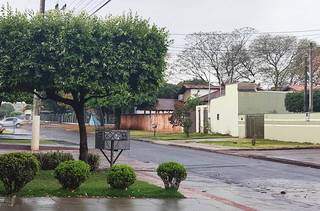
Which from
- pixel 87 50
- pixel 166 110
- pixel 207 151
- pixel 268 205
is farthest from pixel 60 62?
pixel 166 110

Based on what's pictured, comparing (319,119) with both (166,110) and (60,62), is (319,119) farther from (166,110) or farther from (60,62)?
(166,110)

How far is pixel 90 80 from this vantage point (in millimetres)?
14883

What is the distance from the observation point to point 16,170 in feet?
36.4

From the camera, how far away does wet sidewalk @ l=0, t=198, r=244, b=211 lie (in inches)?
394

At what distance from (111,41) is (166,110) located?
199 feet

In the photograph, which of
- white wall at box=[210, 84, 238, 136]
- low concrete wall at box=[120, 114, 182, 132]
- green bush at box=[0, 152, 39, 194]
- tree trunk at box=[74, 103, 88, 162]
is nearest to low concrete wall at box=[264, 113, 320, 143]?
white wall at box=[210, 84, 238, 136]

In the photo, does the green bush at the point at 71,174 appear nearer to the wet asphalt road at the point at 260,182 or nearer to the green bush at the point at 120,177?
the green bush at the point at 120,177

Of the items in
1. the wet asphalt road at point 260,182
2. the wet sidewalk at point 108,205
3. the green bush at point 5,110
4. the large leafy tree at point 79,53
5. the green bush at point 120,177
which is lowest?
the wet asphalt road at point 260,182

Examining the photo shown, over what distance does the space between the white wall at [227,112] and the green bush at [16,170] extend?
39.7 m

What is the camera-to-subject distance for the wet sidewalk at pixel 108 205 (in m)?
10.00

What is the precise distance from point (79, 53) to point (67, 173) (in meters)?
4.04

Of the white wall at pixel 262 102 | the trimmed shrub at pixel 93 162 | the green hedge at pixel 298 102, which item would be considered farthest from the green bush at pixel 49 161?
the white wall at pixel 262 102

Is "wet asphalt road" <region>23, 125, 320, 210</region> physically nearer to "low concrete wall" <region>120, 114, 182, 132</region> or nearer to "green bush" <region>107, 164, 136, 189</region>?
"green bush" <region>107, 164, 136, 189</region>

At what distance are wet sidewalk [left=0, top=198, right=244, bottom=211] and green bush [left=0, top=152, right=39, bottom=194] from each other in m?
0.55
